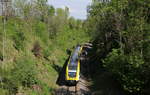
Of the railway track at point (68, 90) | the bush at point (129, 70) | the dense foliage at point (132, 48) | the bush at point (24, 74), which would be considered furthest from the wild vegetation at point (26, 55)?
the dense foliage at point (132, 48)

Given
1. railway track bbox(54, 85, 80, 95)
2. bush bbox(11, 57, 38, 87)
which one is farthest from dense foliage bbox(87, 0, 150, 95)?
bush bbox(11, 57, 38, 87)

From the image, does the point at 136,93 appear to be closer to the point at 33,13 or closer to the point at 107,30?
the point at 107,30

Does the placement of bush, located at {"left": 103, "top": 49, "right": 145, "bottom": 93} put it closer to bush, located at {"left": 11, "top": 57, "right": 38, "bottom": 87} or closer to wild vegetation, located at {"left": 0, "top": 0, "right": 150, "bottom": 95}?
wild vegetation, located at {"left": 0, "top": 0, "right": 150, "bottom": 95}

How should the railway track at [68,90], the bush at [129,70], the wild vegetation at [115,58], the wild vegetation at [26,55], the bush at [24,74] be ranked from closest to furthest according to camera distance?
1. the bush at [129,70]
2. the wild vegetation at [115,58]
3. the bush at [24,74]
4. the wild vegetation at [26,55]
5. the railway track at [68,90]

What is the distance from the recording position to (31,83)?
2319cm

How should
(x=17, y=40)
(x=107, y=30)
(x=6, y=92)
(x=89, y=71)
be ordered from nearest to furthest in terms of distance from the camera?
(x=6, y=92)
(x=17, y=40)
(x=107, y=30)
(x=89, y=71)

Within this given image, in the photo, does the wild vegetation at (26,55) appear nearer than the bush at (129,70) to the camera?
No

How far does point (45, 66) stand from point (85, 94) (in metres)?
9.23

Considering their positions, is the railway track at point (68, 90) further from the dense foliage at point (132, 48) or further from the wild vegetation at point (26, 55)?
the dense foliage at point (132, 48)

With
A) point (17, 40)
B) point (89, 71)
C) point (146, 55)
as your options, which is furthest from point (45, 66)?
point (146, 55)

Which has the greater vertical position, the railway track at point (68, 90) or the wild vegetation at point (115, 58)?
the wild vegetation at point (115, 58)

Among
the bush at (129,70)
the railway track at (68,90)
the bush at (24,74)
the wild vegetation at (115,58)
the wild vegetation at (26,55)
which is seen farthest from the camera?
the railway track at (68,90)

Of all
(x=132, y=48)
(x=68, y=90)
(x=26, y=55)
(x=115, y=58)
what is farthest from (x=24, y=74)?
(x=132, y=48)

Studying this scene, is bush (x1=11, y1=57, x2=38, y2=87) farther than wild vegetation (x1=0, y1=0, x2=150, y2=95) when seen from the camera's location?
Yes
